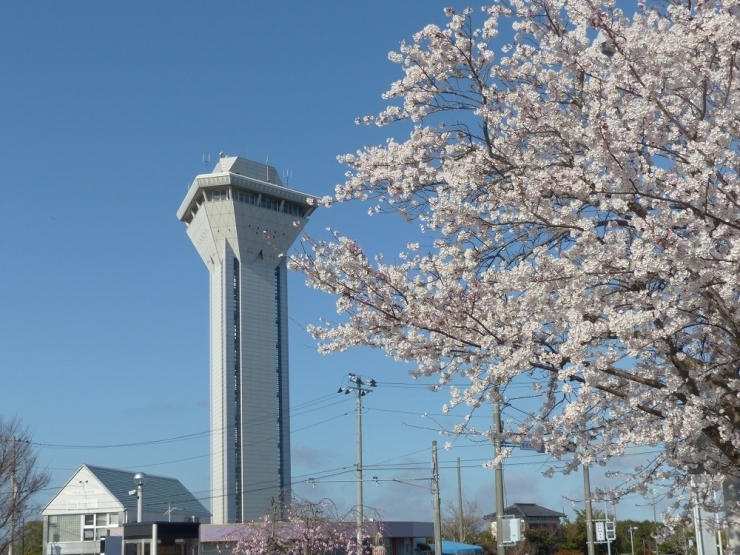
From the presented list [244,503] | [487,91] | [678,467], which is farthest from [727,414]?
[244,503]

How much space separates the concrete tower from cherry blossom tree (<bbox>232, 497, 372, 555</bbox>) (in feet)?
140

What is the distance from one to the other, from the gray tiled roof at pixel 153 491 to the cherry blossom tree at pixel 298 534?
23.9m

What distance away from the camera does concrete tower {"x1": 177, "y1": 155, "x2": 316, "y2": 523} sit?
69062mm

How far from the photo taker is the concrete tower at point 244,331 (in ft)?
227

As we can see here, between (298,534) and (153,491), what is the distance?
30413mm

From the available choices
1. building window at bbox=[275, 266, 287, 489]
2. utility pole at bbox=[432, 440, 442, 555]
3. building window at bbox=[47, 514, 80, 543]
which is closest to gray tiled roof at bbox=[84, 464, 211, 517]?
building window at bbox=[47, 514, 80, 543]

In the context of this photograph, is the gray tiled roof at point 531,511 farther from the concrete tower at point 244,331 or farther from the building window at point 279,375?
the concrete tower at point 244,331

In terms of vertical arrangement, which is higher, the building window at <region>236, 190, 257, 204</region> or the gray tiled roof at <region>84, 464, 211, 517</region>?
the building window at <region>236, 190, 257, 204</region>

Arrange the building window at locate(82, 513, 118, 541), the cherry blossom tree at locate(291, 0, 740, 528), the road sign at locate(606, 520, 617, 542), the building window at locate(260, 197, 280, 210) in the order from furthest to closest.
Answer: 1. the building window at locate(260, 197, 280, 210)
2. the building window at locate(82, 513, 118, 541)
3. the road sign at locate(606, 520, 617, 542)
4. the cherry blossom tree at locate(291, 0, 740, 528)

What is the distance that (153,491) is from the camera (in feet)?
173

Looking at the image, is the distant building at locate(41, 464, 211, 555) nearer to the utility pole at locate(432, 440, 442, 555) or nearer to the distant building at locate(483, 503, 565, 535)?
the utility pole at locate(432, 440, 442, 555)

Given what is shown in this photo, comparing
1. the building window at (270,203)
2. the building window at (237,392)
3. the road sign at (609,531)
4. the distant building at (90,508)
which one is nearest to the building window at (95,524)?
the distant building at (90,508)

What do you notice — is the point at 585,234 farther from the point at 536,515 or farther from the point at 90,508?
the point at 536,515

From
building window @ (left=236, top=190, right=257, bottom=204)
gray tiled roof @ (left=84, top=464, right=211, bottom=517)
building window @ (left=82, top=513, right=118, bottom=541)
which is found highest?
building window @ (left=236, top=190, right=257, bottom=204)
